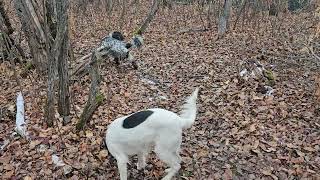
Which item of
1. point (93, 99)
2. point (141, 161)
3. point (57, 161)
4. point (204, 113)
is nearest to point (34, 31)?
point (93, 99)

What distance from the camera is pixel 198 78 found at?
8531 mm

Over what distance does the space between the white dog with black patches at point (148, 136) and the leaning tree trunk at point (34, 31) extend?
11.7 feet

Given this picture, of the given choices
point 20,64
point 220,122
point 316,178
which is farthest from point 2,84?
point 316,178

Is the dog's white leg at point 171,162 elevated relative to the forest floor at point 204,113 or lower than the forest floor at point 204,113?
elevated

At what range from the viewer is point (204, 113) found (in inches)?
263

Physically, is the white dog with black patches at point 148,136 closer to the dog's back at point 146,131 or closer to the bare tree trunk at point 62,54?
the dog's back at point 146,131

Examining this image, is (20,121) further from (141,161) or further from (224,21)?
(224,21)

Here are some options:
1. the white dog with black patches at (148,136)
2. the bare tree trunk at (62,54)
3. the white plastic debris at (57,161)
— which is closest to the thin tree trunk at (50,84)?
the bare tree trunk at (62,54)

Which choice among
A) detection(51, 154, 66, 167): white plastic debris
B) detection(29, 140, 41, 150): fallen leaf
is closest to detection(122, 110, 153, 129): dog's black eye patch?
detection(51, 154, 66, 167): white plastic debris

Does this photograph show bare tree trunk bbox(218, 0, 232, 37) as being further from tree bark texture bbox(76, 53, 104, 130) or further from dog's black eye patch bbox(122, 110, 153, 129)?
dog's black eye patch bbox(122, 110, 153, 129)

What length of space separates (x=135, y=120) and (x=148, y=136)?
248 millimetres

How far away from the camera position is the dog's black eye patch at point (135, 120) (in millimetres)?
4355

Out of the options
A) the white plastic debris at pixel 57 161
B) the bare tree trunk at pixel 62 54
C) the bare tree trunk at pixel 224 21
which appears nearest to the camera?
the white plastic debris at pixel 57 161

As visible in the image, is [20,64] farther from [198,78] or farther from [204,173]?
[204,173]
